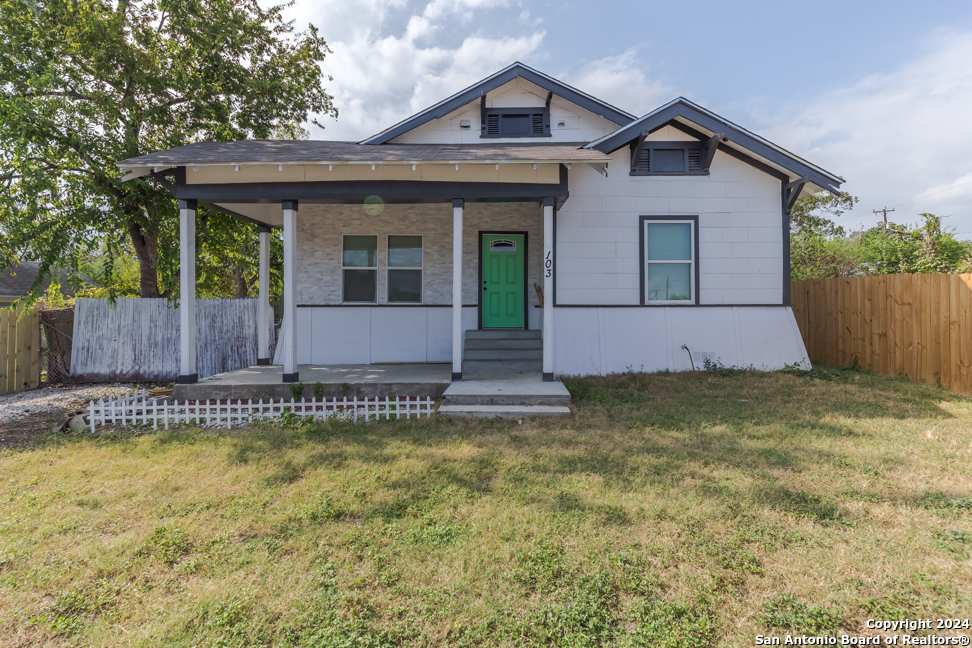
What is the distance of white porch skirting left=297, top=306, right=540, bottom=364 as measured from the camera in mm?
9500

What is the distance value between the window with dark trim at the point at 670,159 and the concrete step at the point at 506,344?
3677 mm

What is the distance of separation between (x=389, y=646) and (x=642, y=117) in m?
8.56

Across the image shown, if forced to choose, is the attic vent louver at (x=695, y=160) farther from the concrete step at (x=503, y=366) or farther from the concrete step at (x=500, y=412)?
the concrete step at (x=500, y=412)

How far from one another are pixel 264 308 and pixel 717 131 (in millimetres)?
9255

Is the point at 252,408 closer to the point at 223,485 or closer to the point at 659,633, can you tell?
the point at 223,485

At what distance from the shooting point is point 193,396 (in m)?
6.93

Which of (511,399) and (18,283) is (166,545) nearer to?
(511,399)

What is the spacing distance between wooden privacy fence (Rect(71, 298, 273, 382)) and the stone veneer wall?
6.41ft

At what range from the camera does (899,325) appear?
806 cm

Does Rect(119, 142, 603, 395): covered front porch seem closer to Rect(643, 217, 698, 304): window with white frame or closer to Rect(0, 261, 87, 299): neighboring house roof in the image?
Rect(643, 217, 698, 304): window with white frame

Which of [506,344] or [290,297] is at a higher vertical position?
[290,297]

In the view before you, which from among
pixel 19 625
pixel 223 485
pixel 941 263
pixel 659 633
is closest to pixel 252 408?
pixel 223 485

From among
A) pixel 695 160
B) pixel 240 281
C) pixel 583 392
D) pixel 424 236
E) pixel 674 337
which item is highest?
pixel 695 160

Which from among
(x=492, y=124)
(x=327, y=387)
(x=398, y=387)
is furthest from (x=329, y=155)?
(x=492, y=124)
